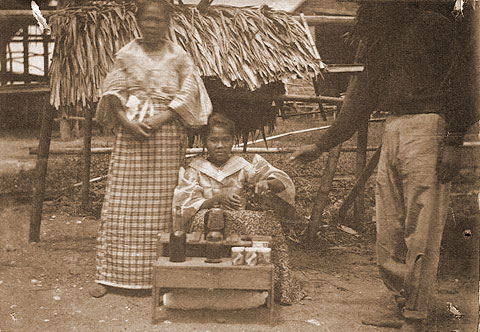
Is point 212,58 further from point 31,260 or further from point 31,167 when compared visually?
point 31,167

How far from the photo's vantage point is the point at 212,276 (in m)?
3.69

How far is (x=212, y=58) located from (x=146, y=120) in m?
0.88

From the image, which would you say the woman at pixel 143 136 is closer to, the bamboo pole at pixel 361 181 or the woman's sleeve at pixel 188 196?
the woman's sleeve at pixel 188 196

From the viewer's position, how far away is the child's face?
14.1 ft

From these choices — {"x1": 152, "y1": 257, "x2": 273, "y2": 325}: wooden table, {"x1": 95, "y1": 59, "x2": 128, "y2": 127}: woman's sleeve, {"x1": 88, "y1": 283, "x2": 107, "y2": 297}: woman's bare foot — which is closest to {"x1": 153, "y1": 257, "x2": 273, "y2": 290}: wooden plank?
{"x1": 152, "y1": 257, "x2": 273, "y2": 325}: wooden table

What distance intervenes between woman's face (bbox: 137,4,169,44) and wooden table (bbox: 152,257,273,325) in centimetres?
178

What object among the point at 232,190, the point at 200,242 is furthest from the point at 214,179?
the point at 200,242

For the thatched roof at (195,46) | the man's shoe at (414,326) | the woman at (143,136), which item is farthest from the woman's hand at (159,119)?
the man's shoe at (414,326)

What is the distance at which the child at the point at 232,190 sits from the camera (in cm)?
421

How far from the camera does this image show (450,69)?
3.30 m

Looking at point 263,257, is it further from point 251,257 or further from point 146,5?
point 146,5

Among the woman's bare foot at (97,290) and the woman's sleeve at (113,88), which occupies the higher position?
the woman's sleeve at (113,88)

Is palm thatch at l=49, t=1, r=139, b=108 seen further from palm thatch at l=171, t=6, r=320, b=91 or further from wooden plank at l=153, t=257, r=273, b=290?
wooden plank at l=153, t=257, r=273, b=290

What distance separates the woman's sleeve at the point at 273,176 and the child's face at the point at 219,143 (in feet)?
0.84
